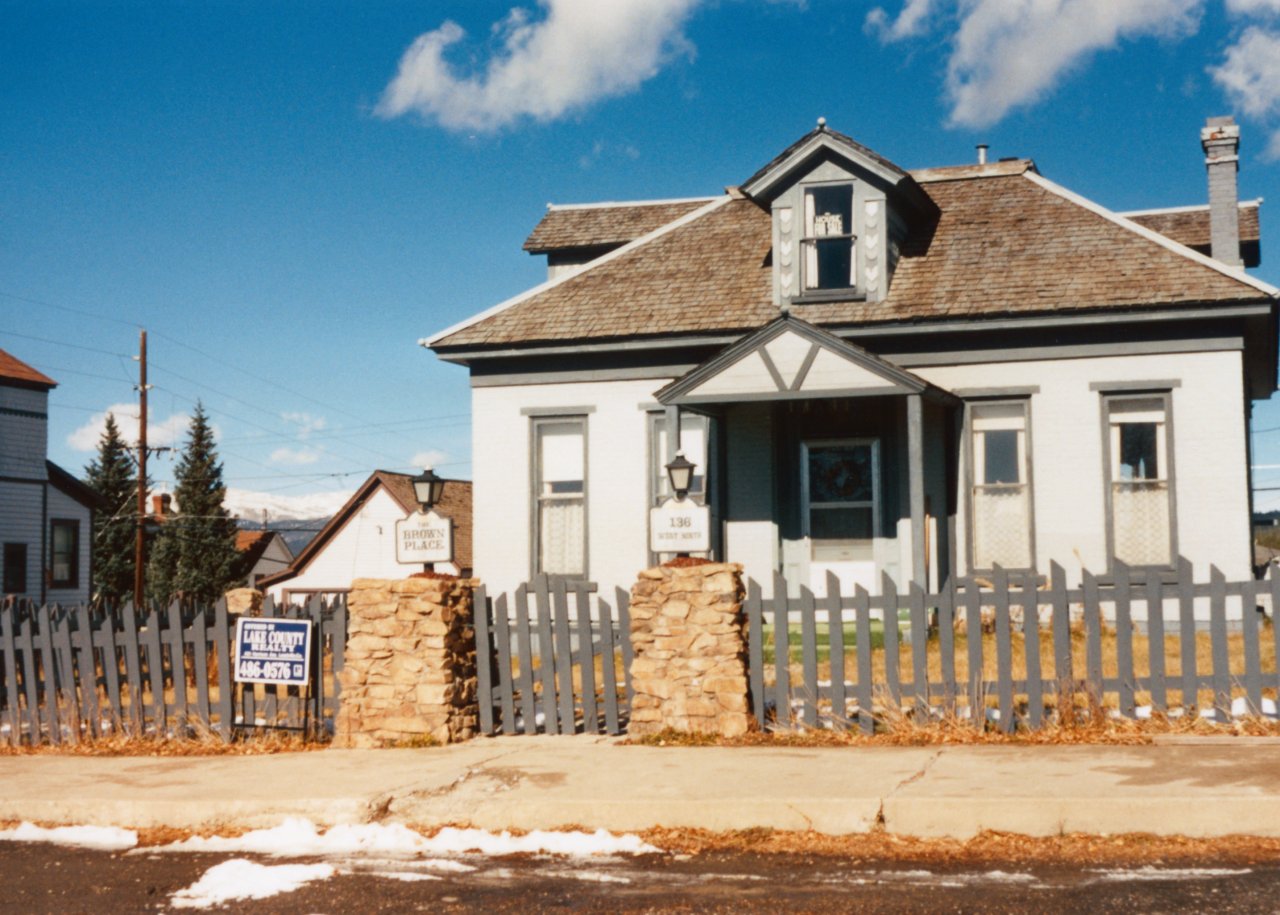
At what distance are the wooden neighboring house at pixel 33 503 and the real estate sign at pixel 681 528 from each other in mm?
31124

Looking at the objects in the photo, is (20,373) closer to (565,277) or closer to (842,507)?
(565,277)

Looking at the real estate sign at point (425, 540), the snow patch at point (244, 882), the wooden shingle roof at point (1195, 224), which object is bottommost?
the snow patch at point (244, 882)

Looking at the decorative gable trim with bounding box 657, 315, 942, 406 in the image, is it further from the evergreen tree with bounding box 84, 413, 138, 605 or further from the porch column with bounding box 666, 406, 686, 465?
the evergreen tree with bounding box 84, 413, 138, 605

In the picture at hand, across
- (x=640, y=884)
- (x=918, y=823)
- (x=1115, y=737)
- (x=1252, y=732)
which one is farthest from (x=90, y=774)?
(x=1252, y=732)

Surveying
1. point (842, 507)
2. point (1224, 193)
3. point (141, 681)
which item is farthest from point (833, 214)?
point (141, 681)

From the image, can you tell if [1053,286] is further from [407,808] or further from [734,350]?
[407,808]

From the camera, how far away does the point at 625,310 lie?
1808 centimetres

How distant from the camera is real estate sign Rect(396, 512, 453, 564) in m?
11.0

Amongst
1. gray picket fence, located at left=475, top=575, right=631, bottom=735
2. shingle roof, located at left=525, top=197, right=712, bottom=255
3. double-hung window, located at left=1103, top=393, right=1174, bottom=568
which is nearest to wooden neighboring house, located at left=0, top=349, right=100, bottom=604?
shingle roof, located at left=525, top=197, right=712, bottom=255

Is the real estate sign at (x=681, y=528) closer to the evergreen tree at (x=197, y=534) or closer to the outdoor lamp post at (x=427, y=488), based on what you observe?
the outdoor lamp post at (x=427, y=488)

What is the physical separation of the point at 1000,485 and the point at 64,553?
32124 mm

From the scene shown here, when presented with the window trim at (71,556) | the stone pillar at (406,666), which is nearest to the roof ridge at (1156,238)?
the stone pillar at (406,666)

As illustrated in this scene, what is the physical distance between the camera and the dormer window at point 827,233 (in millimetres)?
17656

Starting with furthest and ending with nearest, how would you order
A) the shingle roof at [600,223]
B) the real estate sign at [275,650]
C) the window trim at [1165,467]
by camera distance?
the shingle roof at [600,223]
the window trim at [1165,467]
the real estate sign at [275,650]
